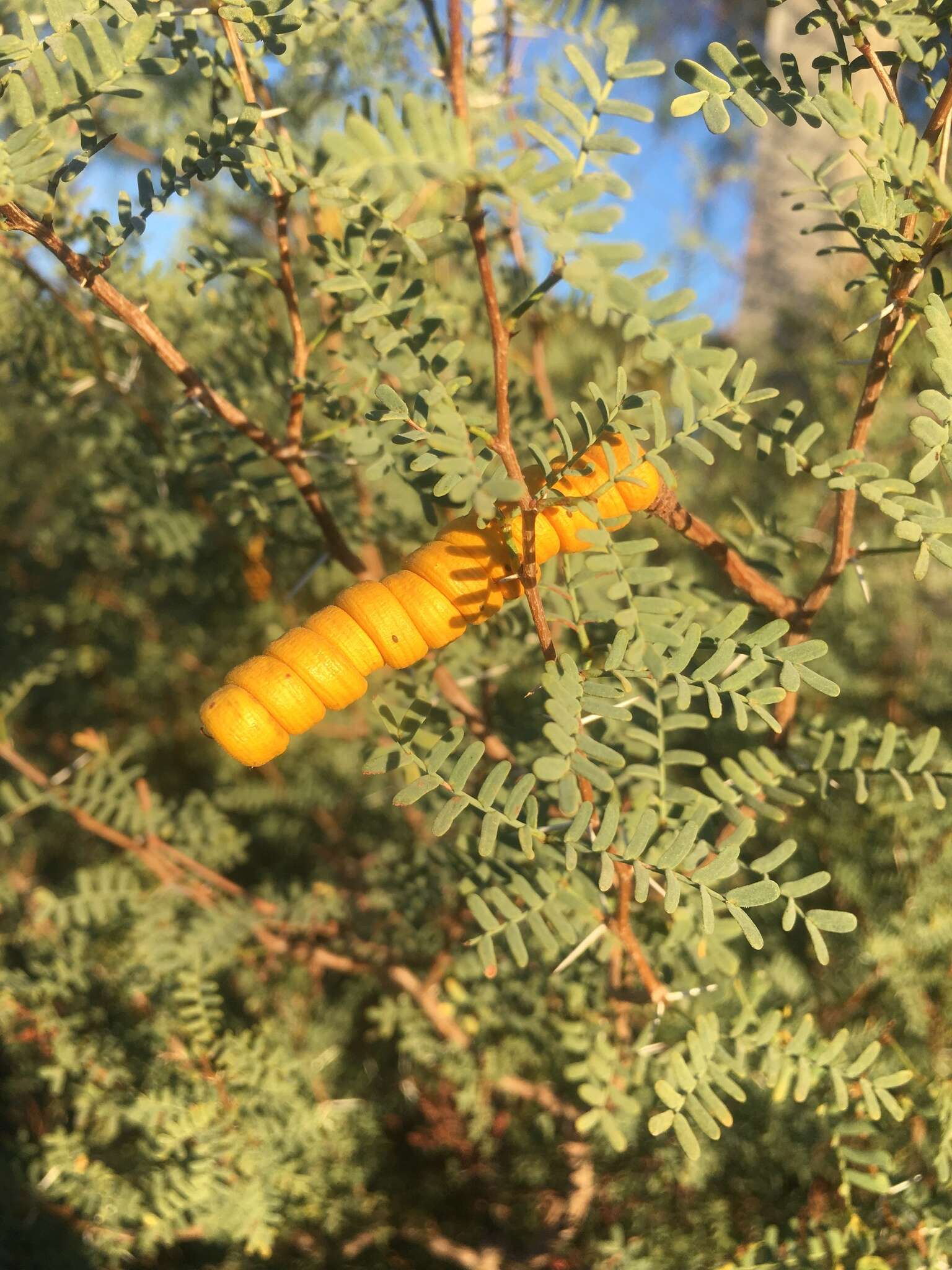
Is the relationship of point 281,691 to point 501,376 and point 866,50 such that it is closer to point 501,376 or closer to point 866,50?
point 501,376

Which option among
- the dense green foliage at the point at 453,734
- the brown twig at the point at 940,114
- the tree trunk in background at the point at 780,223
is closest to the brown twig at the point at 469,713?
the dense green foliage at the point at 453,734

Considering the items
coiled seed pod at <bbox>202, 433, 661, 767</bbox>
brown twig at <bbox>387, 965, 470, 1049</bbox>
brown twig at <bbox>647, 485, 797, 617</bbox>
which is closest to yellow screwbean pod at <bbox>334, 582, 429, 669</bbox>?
coiled seed pod at <bbox>202, 433, 661, 767</bbox>

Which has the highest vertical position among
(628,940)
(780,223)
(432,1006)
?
(628,940)

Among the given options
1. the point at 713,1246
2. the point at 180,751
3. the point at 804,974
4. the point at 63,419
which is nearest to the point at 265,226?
the point at 63,419

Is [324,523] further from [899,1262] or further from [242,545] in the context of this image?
[899,1262]

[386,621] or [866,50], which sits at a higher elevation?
[866,50]

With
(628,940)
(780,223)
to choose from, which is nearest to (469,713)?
(628,940)

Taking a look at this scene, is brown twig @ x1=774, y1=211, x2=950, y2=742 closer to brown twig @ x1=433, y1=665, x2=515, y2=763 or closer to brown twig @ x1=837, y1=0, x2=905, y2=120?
brown twig @ x1=837, y1=0, x2=905, y2=120

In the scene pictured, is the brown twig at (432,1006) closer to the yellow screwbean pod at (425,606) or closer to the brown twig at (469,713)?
the brown twig at (469,713)
